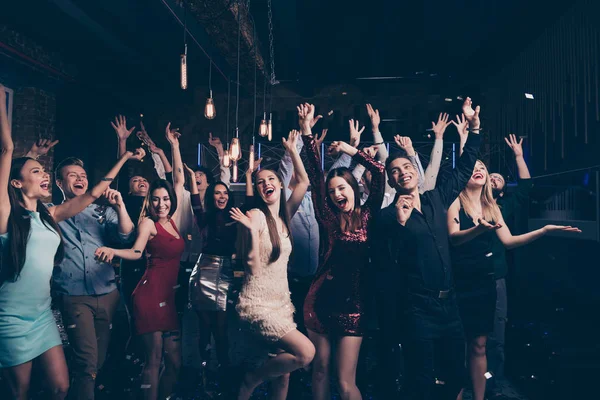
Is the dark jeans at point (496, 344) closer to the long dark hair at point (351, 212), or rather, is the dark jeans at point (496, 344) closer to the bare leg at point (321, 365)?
the bare leg at point (321, 365)

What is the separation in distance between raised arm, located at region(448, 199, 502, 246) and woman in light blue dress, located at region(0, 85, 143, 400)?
8.01 feet

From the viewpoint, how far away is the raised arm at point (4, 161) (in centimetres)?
222

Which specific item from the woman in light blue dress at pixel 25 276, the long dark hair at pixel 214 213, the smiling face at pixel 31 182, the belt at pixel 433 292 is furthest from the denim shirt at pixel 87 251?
the belt at pixel 433 292

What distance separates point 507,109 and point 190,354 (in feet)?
19.2

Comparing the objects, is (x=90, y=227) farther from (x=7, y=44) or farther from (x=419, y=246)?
(x=7, y=44)

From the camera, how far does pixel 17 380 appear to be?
2.27 metres

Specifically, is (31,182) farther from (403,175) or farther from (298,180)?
(403,175)

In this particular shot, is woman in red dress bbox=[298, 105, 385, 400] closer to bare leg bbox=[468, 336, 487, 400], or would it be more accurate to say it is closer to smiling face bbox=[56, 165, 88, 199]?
bare leg bbox=[468, 336, 487, 400]

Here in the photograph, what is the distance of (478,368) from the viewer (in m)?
2.85

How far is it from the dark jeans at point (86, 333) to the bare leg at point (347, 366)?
1501mm

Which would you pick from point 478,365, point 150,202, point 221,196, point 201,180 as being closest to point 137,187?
point 201,180

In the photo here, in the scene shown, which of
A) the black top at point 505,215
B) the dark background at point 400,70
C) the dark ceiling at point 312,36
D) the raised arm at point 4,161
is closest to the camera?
the raised arm at point 4,161

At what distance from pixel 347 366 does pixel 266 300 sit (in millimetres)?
604

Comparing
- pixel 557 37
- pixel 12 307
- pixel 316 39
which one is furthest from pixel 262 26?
pixel 12 307
